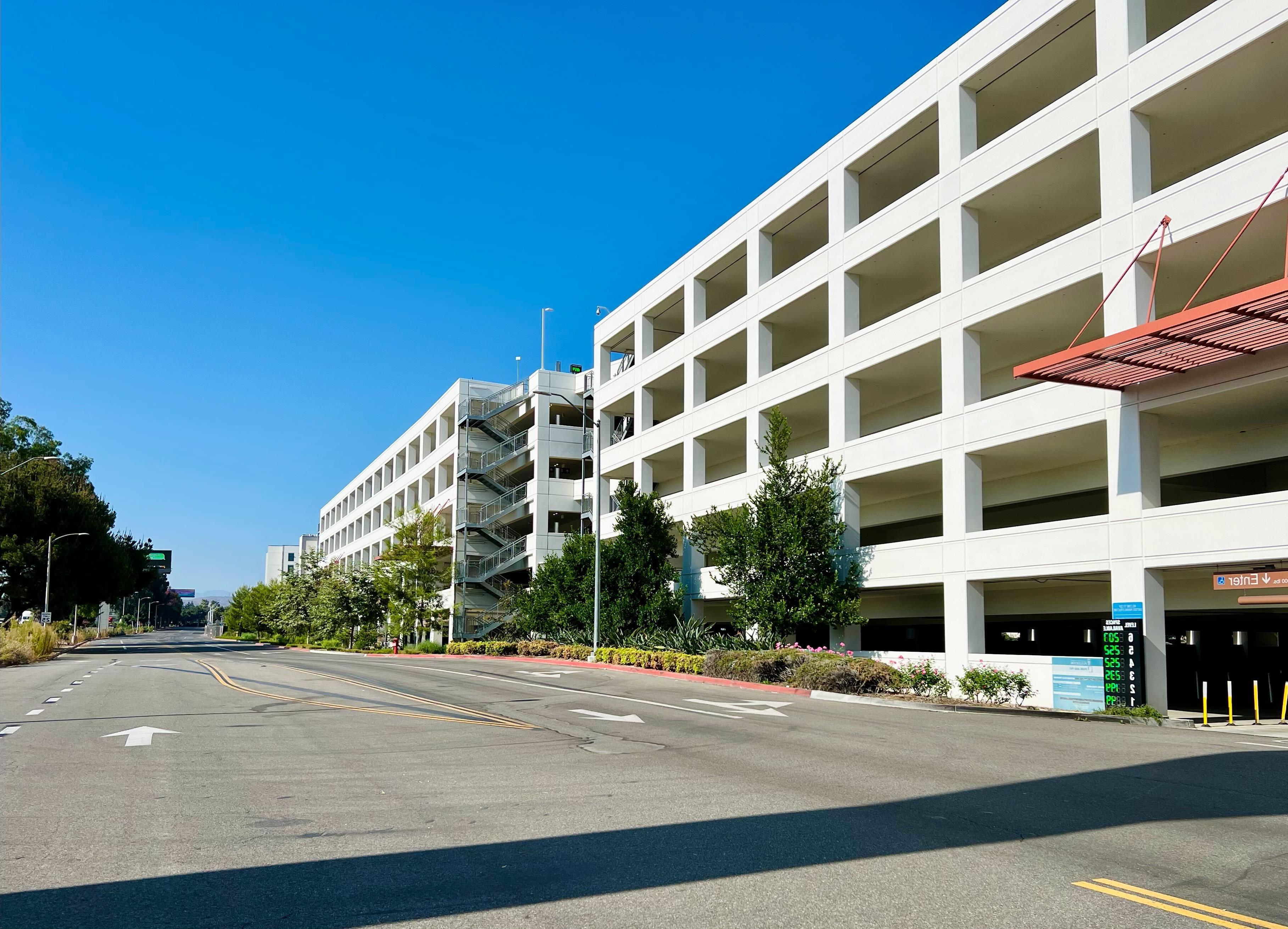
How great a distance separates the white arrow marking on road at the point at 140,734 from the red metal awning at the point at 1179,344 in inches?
673

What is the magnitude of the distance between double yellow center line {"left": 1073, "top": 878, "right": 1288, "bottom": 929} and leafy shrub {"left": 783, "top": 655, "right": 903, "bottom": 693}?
1710 cm

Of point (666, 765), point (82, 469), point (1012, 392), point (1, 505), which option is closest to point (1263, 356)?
point (1012, 392)

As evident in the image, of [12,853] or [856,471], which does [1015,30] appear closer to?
[856,471]

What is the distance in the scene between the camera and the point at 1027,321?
86.8ft

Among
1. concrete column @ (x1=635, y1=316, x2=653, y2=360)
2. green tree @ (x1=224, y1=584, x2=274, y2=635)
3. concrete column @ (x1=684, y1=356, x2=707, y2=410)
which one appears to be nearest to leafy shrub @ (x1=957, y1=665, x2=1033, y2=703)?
concrete column @ (x1=684, y1=356, x2=707, y2=410)

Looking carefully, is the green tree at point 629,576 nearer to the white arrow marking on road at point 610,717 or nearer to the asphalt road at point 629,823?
the white arrow marking on road at point 610,717

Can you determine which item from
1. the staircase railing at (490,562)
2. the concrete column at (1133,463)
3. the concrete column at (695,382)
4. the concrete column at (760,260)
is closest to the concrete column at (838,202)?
the concrete column at (760,260)

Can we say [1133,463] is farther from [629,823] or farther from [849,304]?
[629,823]

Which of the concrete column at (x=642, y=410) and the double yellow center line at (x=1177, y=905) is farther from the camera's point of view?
the concrete column at (x=642, y=410)

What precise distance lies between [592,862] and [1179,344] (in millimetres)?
16375

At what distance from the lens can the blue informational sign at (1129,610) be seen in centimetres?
2095

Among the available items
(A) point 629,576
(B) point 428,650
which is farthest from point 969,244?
(B) point 428,650

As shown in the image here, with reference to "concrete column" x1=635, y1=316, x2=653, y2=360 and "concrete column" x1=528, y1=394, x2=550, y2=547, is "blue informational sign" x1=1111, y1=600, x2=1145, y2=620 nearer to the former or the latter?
"concrete column" x1=635, y1=316, x2=653, y2=360

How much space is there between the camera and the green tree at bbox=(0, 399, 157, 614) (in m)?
59.5
